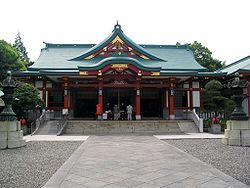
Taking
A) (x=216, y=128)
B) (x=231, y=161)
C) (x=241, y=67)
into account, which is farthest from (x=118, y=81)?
(x=231, y=161)

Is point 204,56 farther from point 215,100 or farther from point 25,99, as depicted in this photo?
point 25,99

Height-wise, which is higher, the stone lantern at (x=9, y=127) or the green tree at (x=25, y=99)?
the green tree at (x=25, y=99)

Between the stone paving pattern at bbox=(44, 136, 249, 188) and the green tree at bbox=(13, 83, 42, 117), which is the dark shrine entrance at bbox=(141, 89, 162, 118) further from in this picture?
the stone paving pattern at bbox=(44, 136, 249, 188)

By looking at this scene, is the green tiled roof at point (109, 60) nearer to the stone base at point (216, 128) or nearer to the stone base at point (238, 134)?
the stone base at point (216, 128)

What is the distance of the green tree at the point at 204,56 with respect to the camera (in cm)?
4328

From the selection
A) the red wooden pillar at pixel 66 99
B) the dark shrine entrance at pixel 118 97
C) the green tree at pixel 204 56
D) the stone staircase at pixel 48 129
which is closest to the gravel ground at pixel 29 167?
the stone staircase at pixel 48 129

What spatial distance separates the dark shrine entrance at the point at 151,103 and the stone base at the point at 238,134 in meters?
13.1

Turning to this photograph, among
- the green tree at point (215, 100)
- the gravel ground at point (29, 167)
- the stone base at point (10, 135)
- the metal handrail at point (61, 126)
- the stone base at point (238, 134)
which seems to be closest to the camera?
the gravel ground at point (29, 167)

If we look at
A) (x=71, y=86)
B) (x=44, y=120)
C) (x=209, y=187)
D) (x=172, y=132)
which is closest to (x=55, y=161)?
(x=209, y=187)

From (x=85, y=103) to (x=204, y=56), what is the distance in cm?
2725

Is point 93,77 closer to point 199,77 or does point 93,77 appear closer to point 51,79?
point 51,79

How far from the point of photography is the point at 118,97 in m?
24.3

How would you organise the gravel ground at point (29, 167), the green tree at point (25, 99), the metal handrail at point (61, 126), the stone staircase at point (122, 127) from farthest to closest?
the stone staircase at point (122, 127) < the green tree at point (25, 99) < the metal handrail at point (61, 126) < the gravel ground at point (29, 167)

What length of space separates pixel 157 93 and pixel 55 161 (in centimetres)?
1785
